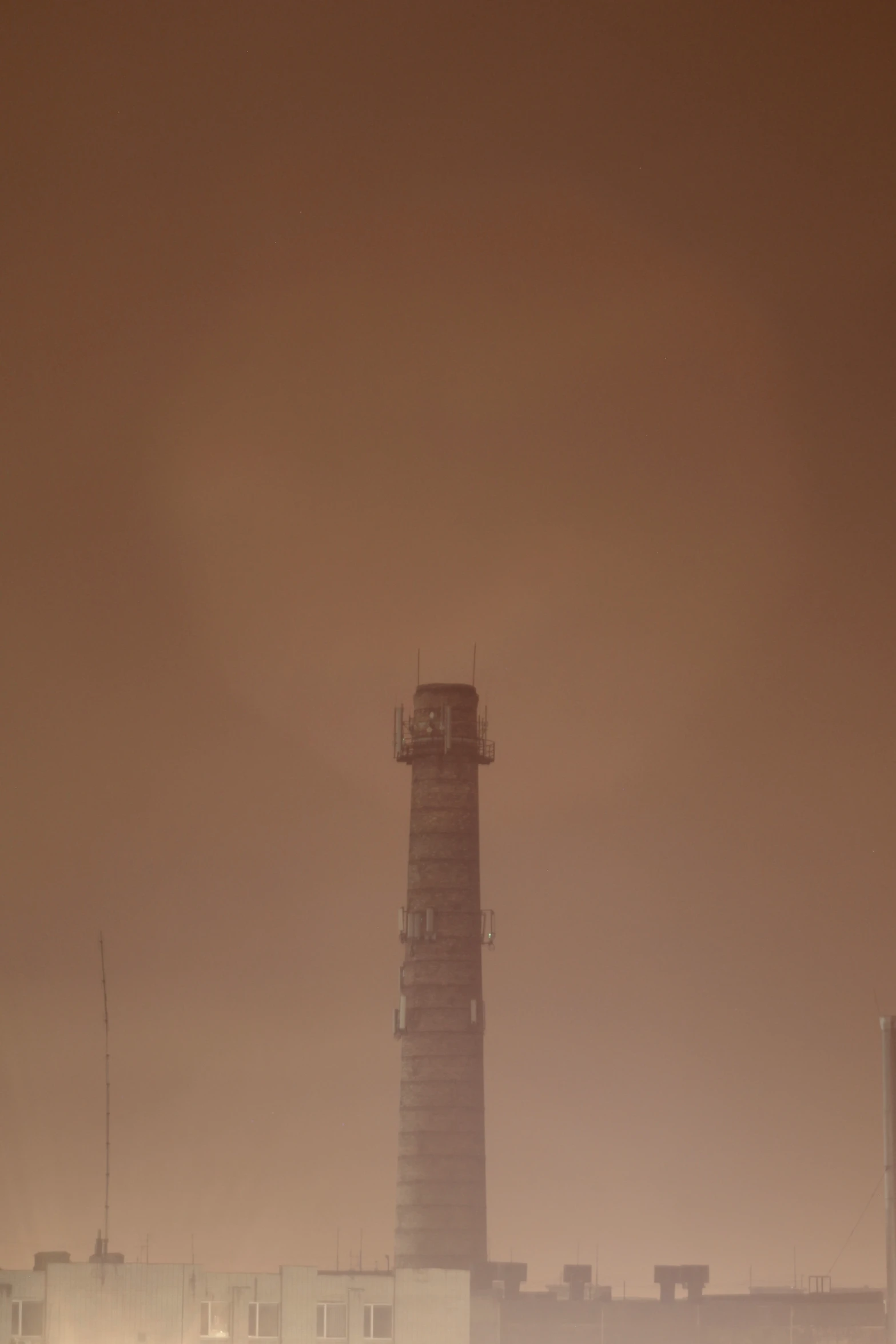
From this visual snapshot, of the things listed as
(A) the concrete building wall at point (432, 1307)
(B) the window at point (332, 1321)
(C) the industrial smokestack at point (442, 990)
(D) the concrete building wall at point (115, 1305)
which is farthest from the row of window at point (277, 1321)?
(C) the industrial smokestack at point (442, 990)

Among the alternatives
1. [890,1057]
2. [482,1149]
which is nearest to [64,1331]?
[482,1149]

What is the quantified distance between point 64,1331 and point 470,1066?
10.1m

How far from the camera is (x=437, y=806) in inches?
2164

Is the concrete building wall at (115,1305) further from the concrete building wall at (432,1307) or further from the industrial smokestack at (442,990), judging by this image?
the industrial smokestack at (442,990)

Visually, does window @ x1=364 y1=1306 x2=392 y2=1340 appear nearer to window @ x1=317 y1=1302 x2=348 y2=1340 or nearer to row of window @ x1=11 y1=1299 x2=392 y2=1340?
row of window @ x1=11 y1=1299 x2=392 y2=1340

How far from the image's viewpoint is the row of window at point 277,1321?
49188 millimetres

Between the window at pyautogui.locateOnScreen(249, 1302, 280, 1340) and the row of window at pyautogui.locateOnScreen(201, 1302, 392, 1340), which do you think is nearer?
the row of window at pyautogui.locateOnScreen(201, 1302, 392, 1340)

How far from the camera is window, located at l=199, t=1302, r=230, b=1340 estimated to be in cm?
4969

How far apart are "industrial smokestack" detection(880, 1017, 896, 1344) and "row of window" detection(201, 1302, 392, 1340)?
384 inches

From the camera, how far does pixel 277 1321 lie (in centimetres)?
4962

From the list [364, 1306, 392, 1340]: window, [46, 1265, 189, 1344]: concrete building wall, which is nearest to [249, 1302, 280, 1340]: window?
[46, 1265, 189, 1344]: concrete building wall

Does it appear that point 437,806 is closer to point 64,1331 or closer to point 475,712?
point 475,712

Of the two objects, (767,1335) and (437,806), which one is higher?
(437,806)

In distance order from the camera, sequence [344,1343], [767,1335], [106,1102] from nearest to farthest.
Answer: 1. [344,1343]
2. [767,1335]
3. [106,1102]
